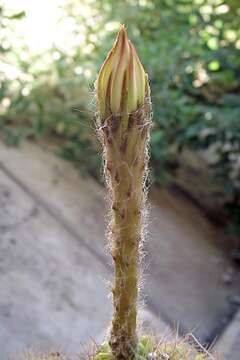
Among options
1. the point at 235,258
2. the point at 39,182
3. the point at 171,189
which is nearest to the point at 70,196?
the point at 39,182

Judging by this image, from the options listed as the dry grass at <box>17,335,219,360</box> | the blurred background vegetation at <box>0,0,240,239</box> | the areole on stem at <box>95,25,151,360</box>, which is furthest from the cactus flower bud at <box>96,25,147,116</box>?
the blurred background vegetation at <box>0,0,240,239</box>

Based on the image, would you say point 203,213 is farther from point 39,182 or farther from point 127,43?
point 127,43

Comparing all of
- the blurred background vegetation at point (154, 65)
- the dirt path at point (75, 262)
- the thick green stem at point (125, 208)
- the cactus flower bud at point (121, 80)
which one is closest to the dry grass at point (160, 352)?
the thick green stem at point (125, 208)

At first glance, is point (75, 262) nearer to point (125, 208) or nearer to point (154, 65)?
point (154, 65)

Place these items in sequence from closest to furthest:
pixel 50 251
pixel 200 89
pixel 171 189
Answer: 1. pixel 50 251
2. pixel 200 89
3. pixel 171 189

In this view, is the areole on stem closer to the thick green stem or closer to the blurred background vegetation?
the thick green stem
